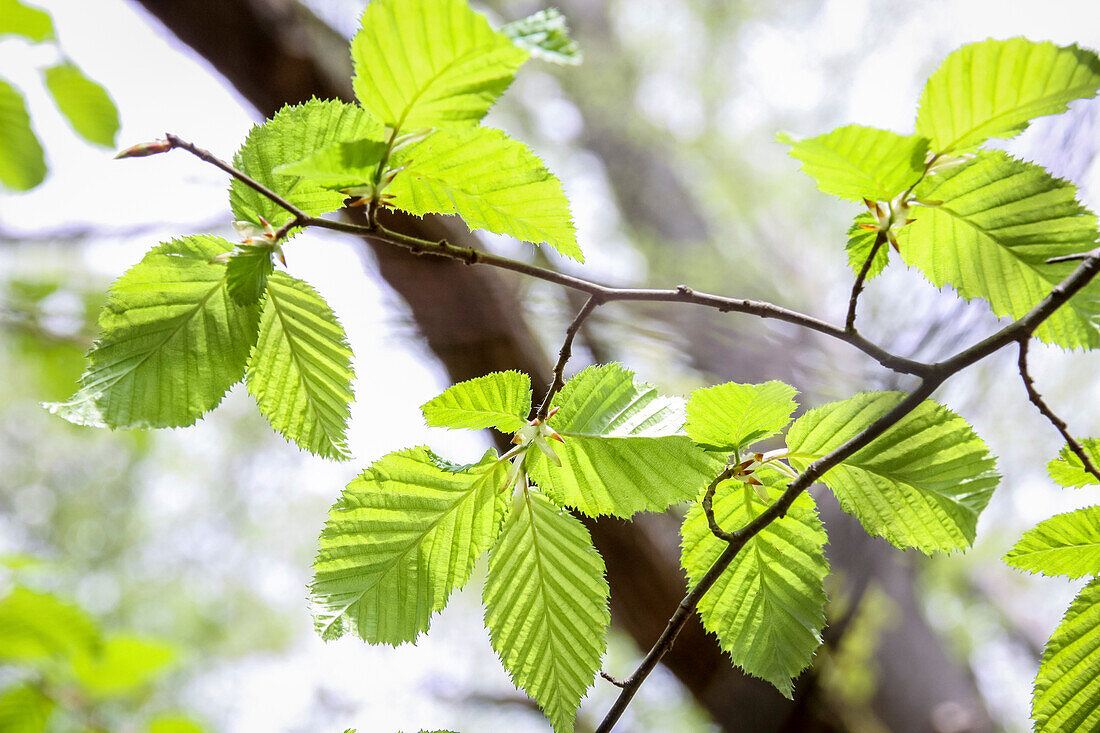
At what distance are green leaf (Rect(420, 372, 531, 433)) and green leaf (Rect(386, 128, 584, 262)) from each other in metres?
0.04

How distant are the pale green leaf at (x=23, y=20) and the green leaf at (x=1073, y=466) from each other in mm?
416

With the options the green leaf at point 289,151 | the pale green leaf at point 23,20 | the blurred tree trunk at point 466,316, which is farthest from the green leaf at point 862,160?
the blurred tree trunk at point 466,316

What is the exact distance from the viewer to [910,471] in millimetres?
168

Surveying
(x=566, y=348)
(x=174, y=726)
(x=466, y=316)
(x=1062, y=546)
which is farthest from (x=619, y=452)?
(x=466, y=316)

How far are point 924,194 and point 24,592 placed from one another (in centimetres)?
40

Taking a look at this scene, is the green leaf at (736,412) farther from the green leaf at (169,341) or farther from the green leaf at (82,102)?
the green leaf at (82,102)

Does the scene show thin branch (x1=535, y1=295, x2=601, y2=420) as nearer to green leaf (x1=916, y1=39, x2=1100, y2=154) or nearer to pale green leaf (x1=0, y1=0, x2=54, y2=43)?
green leaf (x1=916, y1=39, x2=1100, y2=154)

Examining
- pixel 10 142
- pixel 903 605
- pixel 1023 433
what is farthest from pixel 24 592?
pixel 1023 433

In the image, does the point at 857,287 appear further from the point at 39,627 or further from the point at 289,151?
the point at 39,627

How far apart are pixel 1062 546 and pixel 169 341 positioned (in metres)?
0.25

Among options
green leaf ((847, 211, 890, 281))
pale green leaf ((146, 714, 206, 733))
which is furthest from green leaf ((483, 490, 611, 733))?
pale green leaf ((146, 714, 206, 733))

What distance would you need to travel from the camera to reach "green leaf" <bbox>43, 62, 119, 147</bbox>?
1.04 ft

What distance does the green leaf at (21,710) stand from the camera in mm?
304

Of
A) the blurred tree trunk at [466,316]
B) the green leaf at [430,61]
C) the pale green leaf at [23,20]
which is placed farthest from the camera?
the blurred tree trunk at [466,316]
